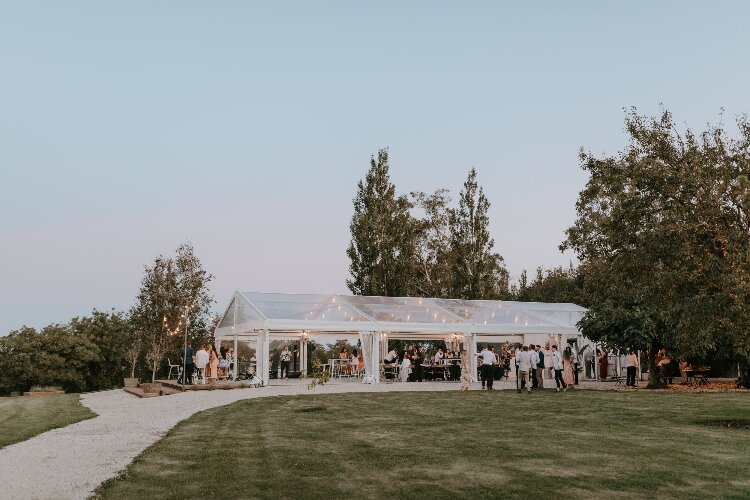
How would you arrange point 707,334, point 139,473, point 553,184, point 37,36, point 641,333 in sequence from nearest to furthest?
1. point 139,473
2. point 707,334
3. point 37,36
4. point 641,333
5. point 553,184

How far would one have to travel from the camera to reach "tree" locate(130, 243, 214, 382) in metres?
32.7

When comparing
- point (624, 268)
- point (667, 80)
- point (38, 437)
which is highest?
point (667, 80)

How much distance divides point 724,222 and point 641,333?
10.4 m

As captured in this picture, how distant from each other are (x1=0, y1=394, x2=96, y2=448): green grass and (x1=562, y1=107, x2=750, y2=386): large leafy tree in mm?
11223

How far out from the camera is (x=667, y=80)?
20.9 metres

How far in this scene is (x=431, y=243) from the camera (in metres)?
48.2

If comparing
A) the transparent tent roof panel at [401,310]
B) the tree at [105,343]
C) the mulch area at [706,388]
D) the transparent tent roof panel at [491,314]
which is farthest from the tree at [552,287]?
the tree at [105,343]

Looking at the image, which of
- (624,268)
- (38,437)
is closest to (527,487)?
(38,437)

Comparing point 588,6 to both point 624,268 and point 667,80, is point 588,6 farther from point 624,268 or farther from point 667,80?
point 624,268

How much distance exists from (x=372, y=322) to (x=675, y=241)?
13.6 m

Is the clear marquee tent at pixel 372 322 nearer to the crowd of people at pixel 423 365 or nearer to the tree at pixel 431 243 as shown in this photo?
the crowd of people at pixel 423 365

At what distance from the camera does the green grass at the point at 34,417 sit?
11186 millimetres

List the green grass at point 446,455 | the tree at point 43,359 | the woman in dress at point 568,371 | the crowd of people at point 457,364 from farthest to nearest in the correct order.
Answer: the tree at point 43,359 < the crowd of people at point 457,364 < the woman in dress at point 568,371 < the green grass at point 446,455

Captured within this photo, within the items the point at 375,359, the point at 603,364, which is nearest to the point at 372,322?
the point at 375,359
